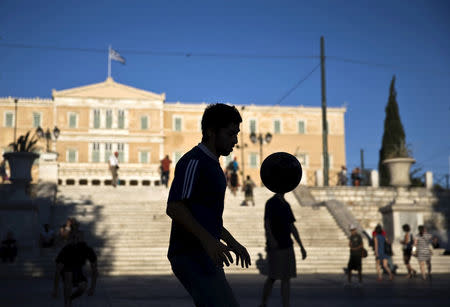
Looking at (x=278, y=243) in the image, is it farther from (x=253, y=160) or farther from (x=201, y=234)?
(x=253, y=160)

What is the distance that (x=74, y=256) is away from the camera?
25.5 ft

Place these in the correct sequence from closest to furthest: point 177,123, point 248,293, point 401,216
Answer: point 248,293
point 401,216
point 177,123

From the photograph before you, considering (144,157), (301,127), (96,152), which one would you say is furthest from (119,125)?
(301,127)

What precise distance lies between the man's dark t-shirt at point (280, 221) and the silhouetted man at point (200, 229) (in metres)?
4.33

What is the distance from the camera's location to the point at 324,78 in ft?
99.9

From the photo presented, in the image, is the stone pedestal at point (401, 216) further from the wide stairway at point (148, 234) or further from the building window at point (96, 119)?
the building window at point (96, 119)

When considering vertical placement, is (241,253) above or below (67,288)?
above

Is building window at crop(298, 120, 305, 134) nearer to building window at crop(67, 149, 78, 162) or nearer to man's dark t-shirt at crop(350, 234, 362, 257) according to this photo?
building window at crop(67, 149, 78, 162)

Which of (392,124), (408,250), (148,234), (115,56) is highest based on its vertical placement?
(115,56)

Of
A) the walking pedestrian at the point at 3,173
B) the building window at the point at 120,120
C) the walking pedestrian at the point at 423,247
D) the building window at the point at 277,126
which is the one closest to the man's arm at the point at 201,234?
the walking pedestrian at the point at 423,247

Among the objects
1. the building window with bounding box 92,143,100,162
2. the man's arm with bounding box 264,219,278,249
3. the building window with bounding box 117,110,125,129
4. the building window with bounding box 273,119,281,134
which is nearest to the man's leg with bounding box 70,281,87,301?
the man's arm with bounding box 264,219,278,249

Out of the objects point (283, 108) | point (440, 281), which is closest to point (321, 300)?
point (440, 281)

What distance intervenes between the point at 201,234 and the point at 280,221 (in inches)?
185

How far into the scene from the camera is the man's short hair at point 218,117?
3561 mm
